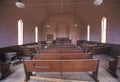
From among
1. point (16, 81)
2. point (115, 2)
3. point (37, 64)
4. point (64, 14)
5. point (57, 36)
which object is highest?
point (64, 14)

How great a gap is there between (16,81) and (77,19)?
14016 millimetres

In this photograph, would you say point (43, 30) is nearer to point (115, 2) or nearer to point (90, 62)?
point (115, 2)

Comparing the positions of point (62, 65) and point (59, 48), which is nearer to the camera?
point (62, 65)

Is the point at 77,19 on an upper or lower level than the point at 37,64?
upper

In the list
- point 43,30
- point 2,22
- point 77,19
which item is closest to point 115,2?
point 2,22

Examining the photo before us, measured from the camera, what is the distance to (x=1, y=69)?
12.0ft

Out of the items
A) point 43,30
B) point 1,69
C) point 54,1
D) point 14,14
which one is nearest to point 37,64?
point 1,69

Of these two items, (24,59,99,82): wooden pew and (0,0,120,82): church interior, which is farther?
(0,0,120,82): church interior

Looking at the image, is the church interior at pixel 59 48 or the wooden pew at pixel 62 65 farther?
the church interior at pixel 59 48

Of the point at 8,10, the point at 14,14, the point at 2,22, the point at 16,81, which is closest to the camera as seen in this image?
the point at 16,81

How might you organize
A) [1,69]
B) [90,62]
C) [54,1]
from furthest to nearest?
[54,1], [1,69], [90,62]

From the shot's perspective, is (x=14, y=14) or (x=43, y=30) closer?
(x=14, y=14)

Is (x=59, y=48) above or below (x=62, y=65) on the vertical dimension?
above

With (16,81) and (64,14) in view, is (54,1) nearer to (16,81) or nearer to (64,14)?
(64,14)
